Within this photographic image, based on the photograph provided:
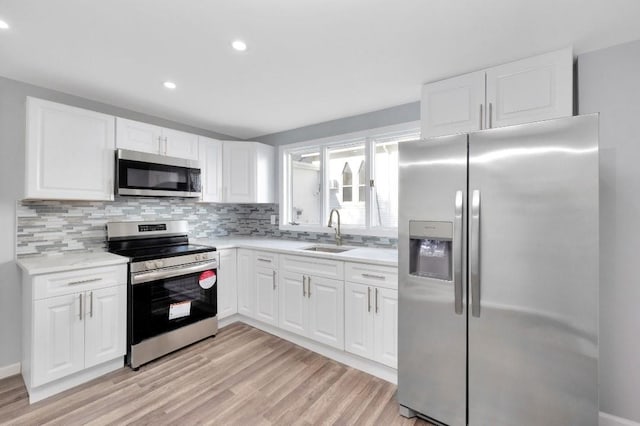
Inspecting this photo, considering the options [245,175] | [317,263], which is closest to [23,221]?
[245,175]

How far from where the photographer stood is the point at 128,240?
9.52 feet

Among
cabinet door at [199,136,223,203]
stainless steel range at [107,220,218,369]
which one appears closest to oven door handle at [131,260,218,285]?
stainless steel range at [107,220,218,369]

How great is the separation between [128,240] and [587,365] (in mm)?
3552

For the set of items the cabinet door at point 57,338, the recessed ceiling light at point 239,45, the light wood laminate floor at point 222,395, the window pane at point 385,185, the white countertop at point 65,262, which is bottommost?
the light wood laminate floor at point 222,395

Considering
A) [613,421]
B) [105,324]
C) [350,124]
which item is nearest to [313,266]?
[350,124]

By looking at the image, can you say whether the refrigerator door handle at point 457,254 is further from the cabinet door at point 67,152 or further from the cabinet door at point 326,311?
the cabinet door at point 67,152

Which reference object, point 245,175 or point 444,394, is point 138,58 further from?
point 444,394

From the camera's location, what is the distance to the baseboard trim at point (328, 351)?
7.63 ft

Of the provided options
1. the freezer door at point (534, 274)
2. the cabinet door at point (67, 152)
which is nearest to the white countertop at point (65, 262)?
the cabinet door at point (67, 152)

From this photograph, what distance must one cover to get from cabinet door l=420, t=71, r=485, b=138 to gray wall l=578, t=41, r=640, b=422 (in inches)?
26.7

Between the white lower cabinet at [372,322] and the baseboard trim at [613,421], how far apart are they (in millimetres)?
1239

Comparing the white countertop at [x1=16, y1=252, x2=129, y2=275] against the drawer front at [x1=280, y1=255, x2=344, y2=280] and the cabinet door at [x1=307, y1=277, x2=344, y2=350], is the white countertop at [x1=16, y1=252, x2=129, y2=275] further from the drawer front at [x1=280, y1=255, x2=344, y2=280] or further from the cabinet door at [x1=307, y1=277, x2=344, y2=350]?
the cabinet door at [x1=307, y1=277, x2=344, y2=350]

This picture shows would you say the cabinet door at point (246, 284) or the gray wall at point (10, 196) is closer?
the gray wall at point (10, 196)

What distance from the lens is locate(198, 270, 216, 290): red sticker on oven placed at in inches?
114
